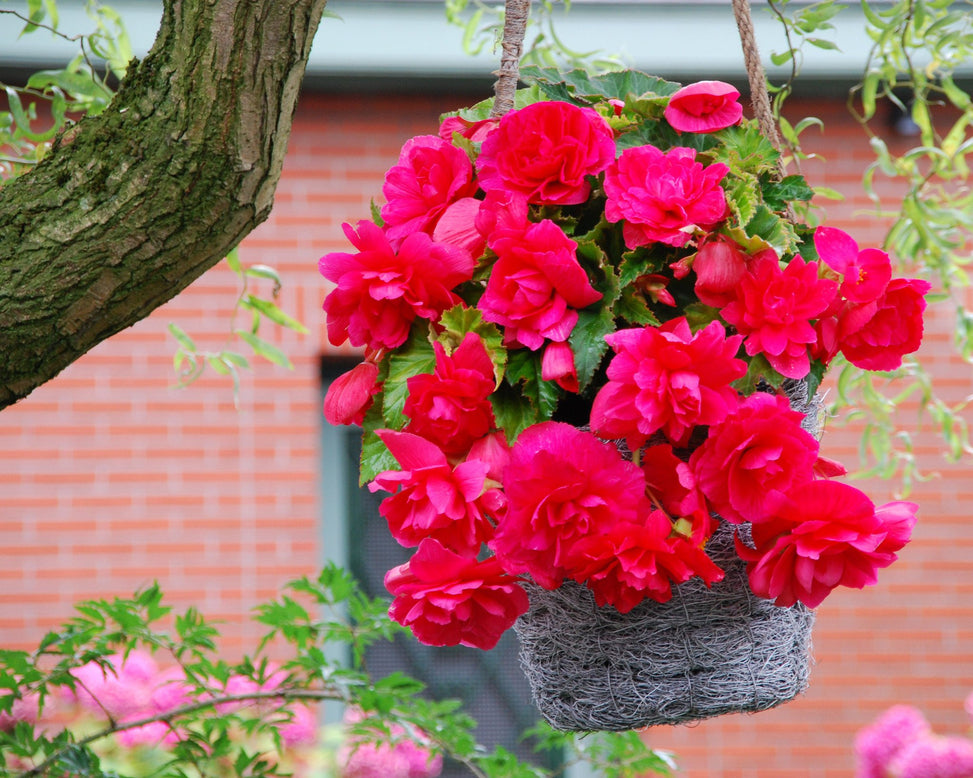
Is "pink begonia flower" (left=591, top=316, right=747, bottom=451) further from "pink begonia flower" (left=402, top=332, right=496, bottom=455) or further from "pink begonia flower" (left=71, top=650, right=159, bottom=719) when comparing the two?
"pink begonia flower" (left=71, top=650, right=159, bottom=719)

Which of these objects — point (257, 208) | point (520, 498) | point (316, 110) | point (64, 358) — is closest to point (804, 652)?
point (520, 498)

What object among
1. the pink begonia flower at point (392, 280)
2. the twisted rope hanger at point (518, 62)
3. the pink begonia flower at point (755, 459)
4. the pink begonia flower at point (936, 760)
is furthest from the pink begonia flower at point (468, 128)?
the pink begonia flower at point (936, 760)

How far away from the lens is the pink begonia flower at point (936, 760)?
223 centimetres

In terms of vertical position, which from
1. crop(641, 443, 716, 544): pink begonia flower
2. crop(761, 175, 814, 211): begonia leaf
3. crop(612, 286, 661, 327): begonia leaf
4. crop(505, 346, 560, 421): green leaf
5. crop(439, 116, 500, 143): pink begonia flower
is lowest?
crop(641, 443, 716, 544): pink begonia flower

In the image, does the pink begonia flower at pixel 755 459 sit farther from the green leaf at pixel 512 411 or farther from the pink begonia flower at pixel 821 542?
the green leaf at pixel 512 411

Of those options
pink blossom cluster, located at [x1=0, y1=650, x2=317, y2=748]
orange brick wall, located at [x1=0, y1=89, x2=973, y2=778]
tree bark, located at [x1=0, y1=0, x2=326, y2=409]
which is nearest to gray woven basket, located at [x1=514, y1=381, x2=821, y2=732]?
tree bark, located at [x1=0, y1=0, x2=326, y2=409]

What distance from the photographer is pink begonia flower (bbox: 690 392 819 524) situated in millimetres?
839

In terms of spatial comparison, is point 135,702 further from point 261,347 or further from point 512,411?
point 512,411

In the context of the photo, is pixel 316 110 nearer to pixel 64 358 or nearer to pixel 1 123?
pixel 1 123

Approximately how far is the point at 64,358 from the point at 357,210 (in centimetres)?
204

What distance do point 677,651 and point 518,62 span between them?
56 centimetres

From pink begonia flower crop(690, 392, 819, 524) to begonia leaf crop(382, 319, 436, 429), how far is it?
9.8 inches

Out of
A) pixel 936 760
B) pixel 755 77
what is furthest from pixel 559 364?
pixel 936 760

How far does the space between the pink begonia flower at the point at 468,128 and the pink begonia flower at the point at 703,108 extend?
17 cm
